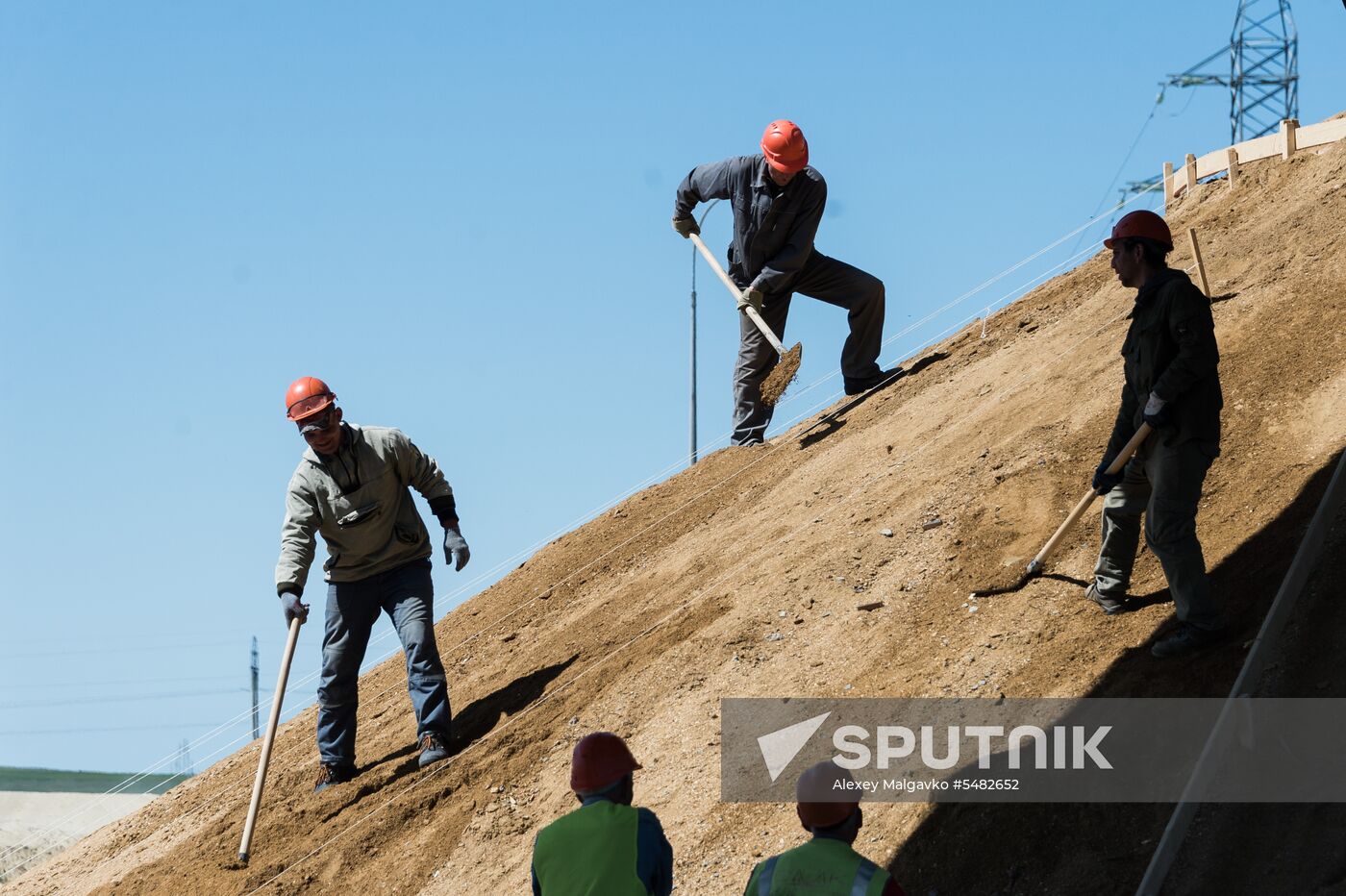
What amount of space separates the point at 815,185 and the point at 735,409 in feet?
6.48

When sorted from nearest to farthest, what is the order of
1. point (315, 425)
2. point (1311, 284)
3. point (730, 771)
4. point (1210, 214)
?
1. point (730, 771)
2. point (315, 425)
3. point (1311, 284)
4. point (1210, 214)

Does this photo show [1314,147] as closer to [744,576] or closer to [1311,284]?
[1311,284]

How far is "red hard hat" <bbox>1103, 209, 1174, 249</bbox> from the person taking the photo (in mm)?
5973

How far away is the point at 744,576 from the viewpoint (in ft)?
27.8

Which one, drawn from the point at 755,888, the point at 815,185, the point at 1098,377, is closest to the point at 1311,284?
the point at 1098,377

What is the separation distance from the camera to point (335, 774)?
7.82 metres

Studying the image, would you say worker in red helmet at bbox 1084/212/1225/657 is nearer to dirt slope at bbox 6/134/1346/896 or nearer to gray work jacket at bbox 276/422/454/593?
dirt slope at bbox 6/134/1346/896

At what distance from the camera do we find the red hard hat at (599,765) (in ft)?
13.7

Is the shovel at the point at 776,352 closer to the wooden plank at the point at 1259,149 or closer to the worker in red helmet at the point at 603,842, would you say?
the wooden plank at the point at 1259,149

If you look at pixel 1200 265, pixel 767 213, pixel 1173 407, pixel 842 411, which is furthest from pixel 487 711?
pixel 1200 265

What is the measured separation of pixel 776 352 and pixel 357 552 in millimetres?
4459

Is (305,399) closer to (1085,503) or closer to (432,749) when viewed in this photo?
(432,749)

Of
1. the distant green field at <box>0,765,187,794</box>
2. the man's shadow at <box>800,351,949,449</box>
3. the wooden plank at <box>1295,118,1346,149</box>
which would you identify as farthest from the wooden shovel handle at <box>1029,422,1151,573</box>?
the distant green field at <box>0,765,187,794</box>

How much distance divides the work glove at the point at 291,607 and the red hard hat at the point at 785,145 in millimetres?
4829
